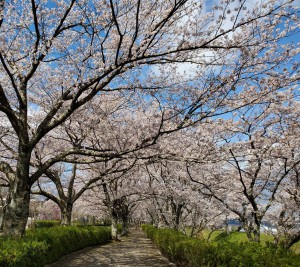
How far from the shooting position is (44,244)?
9.52m

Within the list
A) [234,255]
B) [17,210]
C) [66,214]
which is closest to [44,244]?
[17,210]

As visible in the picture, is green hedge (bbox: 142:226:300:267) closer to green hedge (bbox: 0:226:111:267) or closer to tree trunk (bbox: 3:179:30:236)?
green hedge (bbox: 0:226:111:267)

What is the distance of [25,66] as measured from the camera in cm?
878

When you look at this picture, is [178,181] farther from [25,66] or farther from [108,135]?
[25,66]

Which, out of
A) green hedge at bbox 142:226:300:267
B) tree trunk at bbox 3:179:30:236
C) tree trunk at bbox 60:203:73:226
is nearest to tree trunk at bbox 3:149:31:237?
tree trunk at bbox 3:179:30:236

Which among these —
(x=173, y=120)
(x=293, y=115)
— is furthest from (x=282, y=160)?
(x=173, y=120)

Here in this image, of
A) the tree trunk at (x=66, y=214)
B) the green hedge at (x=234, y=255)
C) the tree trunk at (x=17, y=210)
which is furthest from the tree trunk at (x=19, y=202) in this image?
the tree trunk at (x=66, y=214)

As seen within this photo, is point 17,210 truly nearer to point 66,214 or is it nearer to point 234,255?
point 234,255

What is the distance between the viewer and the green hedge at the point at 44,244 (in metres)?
6.56

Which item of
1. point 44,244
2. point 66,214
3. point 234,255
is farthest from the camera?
point 66,214

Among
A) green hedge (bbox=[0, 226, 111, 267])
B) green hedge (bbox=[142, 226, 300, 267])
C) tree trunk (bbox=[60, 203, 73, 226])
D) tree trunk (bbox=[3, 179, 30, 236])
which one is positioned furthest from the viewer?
tree trunk (bbox=[60, 203, 73, 226])

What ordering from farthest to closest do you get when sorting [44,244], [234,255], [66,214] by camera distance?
1. [66,214]
2. [44,244]
3. [234,255]

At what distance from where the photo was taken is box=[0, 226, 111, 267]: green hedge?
21.5 ft

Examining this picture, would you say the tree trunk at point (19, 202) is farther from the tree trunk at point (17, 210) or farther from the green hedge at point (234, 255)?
the green hedge at point (234, 255)
